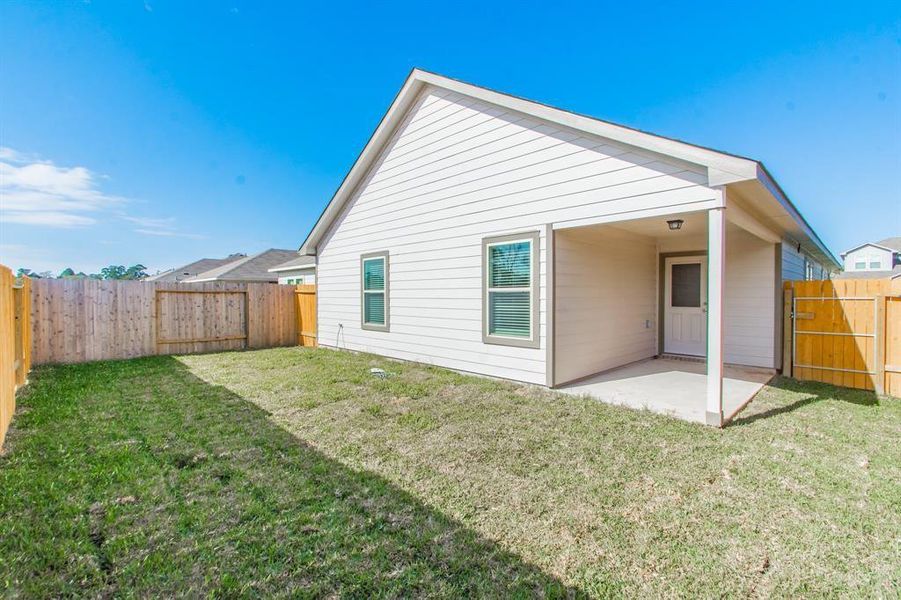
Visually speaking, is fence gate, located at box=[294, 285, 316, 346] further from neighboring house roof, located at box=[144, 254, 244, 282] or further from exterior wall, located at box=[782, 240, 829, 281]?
neighboring house roof, located at box=[144, 254, 244, 282]

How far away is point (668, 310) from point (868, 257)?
3804 cm

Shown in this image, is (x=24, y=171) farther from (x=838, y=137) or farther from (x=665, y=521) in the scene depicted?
(x=838, y=137)

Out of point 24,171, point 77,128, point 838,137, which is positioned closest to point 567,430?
point 838,137

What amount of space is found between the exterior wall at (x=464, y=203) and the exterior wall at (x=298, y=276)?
738 centimetres

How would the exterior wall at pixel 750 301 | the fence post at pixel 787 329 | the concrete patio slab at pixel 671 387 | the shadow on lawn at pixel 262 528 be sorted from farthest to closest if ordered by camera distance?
the exterior wall at pixel 750 301
the fence post at pixel 787 329
the concrete patio slab at pixel 671 387
the shadow on lawn at pixel 262 528

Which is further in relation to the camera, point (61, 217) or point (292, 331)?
point (61, 217)

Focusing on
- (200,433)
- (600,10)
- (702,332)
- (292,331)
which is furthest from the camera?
(292,331)

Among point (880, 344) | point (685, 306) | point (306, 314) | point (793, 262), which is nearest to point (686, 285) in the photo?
point (685, 306)

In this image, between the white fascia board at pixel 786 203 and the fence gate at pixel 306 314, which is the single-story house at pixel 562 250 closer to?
the white fascia board at pixel 786 203

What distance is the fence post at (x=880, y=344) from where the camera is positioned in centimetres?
576

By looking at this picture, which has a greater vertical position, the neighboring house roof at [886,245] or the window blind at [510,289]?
the neighboring house roof at [886,245]

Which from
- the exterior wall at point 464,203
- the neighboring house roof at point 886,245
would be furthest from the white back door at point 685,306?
the neighboring house roof at point 886,245

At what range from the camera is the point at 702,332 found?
8.09 m

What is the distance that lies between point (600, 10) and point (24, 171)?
678 inches
